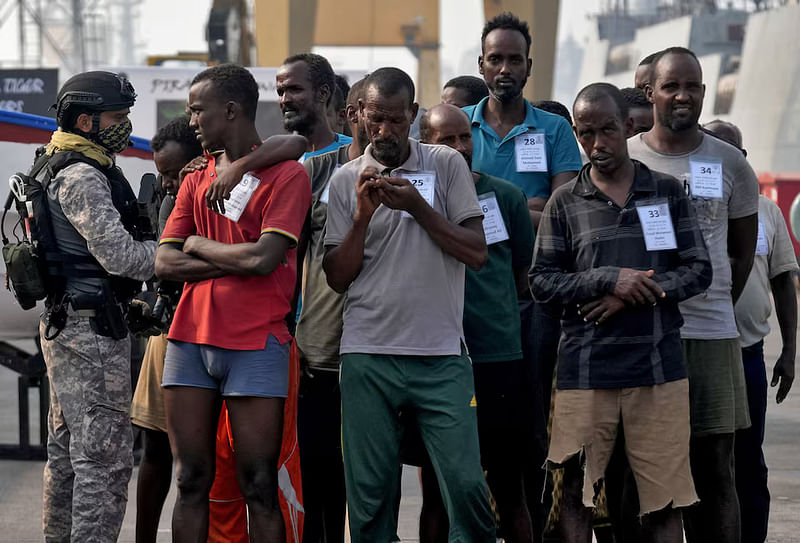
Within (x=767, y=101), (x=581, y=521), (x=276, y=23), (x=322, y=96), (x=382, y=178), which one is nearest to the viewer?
(x=382, y=178)

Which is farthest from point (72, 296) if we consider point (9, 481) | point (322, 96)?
point (9, 481)

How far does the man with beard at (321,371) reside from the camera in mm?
4789

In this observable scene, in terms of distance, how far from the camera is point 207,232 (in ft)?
14.5

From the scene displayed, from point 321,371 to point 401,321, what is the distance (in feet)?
1.99

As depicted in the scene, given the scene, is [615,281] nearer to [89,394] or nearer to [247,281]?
[247,281]

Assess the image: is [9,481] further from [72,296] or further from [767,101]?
[767,101]

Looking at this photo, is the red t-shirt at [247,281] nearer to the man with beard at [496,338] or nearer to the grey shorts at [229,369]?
the grey shorts at [229,369]

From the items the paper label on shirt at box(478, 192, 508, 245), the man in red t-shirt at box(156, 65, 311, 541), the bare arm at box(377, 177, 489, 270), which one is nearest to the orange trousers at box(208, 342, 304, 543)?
the man in red t-shirt at box(156, 65, 311, 541)

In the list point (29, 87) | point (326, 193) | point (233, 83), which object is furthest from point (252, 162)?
point (29, 87)

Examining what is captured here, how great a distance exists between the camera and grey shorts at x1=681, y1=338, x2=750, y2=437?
4.75 meters

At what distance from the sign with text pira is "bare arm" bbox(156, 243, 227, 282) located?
2592cm

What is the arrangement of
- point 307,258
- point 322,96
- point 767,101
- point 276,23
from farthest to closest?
point 767,101, point 276,23, point 322,96, point 307,258

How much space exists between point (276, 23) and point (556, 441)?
24.3 meters

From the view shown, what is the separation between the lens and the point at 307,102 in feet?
17.4
